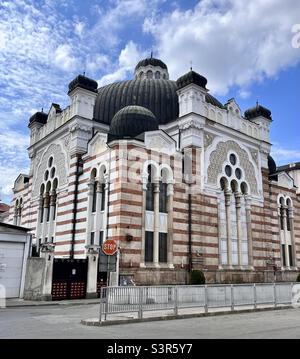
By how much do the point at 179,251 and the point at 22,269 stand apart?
31.4 feet

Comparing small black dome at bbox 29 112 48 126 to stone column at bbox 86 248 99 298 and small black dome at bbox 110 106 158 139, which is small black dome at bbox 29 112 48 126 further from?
stone column at bbox 86 248 99 298

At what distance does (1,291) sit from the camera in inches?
792

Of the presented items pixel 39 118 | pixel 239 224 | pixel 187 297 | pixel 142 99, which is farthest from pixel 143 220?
pixel 39 118

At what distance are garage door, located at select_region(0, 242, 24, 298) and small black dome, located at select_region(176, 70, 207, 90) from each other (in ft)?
52.3

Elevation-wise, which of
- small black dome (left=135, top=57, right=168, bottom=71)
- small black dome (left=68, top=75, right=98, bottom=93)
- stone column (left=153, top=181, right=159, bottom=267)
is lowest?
stone column (left=153, top=181, right=159, bottom=267)

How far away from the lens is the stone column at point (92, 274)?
21384 mm

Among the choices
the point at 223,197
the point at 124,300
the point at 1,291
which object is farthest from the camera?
the point at 223,197

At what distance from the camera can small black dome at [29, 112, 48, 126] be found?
3497cm

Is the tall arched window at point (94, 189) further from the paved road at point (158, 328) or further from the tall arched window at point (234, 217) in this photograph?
the paved road at point (158, 328)

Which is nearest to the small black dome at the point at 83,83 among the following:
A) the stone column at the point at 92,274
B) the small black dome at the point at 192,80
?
the small black dome at the point at 192,80

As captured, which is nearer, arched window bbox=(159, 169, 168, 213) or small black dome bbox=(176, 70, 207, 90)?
arched window bbox=(159, 169, 168, 213)

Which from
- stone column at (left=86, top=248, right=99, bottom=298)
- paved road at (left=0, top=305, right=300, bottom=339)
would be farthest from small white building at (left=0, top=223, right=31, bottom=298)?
paved road at (left=0, top=305, right=300, bottom=339)
